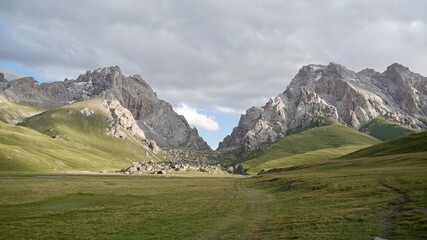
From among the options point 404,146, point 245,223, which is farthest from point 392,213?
point 404,146

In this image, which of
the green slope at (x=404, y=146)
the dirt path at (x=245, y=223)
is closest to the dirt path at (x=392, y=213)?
the dirt path at (x=245, y=223)

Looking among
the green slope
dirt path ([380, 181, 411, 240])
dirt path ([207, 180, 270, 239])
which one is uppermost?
the green slope

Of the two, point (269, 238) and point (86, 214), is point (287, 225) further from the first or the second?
point (86, 214)

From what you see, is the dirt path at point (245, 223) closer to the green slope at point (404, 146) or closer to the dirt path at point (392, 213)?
the dirt path at point (392, 213)

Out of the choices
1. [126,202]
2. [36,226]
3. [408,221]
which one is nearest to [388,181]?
[408,221]

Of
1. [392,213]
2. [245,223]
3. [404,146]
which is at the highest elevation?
[404,146]

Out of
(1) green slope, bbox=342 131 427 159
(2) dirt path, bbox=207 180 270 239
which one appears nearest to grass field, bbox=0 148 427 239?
(2) dirt path, bbox=207 180 270 239

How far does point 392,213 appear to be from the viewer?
138ft

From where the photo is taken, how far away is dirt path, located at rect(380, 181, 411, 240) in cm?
3349

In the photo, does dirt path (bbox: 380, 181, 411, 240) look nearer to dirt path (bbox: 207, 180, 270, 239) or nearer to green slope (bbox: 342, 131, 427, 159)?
dirt path (bbox: 207, 180, 270, 239)

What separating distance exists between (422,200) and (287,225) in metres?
21.3

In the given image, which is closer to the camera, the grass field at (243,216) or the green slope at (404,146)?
the grass field at (243,216)

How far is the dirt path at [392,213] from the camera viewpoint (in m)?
33.5

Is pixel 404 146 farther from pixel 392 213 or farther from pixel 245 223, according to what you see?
pixel 245 223
